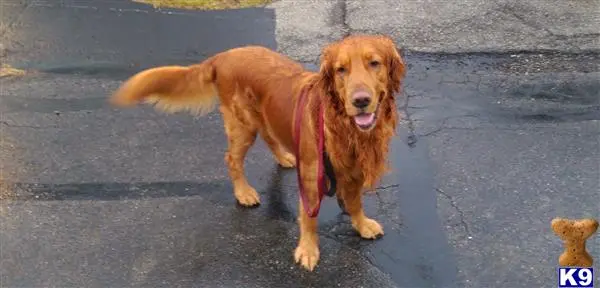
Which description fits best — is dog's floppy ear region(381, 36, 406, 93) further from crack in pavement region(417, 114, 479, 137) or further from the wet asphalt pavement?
crack in pavement region(417, 114, 479, 137)

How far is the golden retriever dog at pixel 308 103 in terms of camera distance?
10.7ft

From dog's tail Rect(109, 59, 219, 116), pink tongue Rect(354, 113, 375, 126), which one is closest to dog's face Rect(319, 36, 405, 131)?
pink tongue Rect(354, 113, 375, 126)

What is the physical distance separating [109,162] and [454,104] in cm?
300

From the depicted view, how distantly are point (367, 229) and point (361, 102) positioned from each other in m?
1.31

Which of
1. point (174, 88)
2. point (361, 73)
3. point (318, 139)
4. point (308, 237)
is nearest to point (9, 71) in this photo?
point (174, 88)

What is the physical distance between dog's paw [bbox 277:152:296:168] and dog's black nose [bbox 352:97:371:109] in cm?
179

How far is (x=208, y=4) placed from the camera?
7.59m

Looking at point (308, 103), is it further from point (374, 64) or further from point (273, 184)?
point (273, 184)

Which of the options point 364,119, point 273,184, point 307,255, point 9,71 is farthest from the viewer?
point 9,71

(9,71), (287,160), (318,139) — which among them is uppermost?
(318,139)

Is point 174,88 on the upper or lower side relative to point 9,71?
upper

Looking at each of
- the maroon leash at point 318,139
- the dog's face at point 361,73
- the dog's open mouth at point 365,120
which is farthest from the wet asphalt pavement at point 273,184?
the dog's face at point 361,73

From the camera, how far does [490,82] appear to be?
591 centimetres

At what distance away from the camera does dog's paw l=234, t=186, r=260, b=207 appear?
457 centimetres
